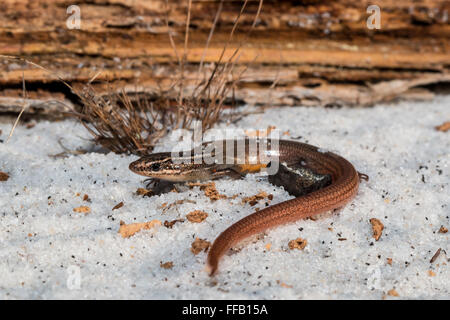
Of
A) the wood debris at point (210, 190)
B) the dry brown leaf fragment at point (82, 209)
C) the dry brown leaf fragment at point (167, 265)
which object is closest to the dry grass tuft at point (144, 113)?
the wood debris at point (210, 190)

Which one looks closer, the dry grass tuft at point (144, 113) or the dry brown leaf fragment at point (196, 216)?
the dry brown leaf fragment at point (196, 216)

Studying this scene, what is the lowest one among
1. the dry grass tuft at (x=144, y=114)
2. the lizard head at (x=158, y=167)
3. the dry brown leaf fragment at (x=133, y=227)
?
the dry brown leaf fragment at (x=133, y=227)

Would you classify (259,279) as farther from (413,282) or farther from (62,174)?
(62,174)

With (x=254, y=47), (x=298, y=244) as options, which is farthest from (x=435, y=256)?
(x=254, y=47)

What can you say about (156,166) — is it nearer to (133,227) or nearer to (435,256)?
(133,227)

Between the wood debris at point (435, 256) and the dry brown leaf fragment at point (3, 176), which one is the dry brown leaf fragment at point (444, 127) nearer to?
the wood debris at point (435, 256)
